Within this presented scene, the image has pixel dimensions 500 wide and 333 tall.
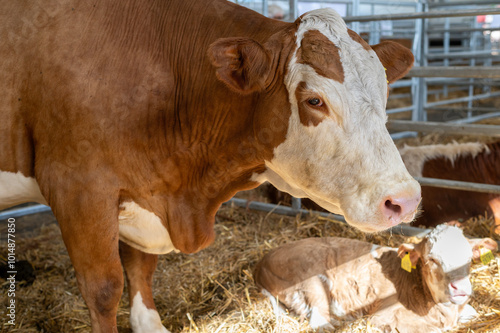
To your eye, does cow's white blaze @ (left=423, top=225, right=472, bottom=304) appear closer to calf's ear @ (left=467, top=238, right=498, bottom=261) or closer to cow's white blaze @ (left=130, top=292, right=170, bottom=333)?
calf's ear @ (left=467, top=238, right=498, bottom=261)

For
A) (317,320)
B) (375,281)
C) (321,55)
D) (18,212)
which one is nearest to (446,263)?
(375,281)

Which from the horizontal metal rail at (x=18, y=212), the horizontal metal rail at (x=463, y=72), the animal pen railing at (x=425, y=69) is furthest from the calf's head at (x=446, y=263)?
the horizontal metal rail at (x=18, y=212)

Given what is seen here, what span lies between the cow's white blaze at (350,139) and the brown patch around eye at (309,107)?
0.02m

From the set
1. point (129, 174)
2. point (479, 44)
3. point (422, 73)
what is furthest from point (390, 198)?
point (479, 44)

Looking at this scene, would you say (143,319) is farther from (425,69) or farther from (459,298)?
(425,69)

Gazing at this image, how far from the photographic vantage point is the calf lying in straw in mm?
3062

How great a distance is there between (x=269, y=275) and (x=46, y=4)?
7.36ft

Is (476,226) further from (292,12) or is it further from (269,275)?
(292,12)

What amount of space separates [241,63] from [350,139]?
0.59 meters

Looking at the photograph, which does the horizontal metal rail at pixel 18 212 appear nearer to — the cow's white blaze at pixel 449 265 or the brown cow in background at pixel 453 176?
the brown cow in background at pixel 453 176

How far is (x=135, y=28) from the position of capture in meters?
2.53

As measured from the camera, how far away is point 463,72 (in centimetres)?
395

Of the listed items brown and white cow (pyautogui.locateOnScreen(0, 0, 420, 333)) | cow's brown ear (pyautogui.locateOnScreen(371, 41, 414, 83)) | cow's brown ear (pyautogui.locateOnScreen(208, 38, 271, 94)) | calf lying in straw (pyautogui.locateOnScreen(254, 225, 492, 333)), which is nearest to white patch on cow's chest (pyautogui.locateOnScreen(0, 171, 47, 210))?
brown and white cow (pyautogui.locateOnScreen(0, 0, 420, 333))

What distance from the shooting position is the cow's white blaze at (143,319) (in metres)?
3.10
